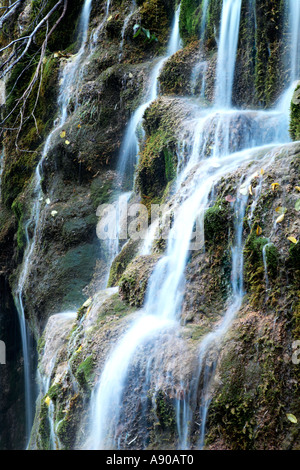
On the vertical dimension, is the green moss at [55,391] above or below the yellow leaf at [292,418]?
below

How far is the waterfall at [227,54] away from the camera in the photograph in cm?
574

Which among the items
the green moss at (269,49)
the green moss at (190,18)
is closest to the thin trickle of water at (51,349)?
the green moss at (269,49)

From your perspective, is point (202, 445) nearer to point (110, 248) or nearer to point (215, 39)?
point (110, 248)

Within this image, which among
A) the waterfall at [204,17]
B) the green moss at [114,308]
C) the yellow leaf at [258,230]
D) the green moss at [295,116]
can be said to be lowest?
the green moss at [114,308]

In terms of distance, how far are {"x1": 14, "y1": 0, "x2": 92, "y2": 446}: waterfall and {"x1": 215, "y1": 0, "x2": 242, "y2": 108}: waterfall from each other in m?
3.22

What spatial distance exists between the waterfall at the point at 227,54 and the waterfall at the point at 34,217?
3.22 m

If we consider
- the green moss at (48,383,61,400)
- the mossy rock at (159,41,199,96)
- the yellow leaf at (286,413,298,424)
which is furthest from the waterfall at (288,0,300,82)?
the green moss at (48,383,61,400)

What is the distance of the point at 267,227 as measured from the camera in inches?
124

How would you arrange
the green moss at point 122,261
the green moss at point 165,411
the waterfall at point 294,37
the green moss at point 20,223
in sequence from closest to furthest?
1. the green moss at point 165,411
2. the green moss at point 122,261
3. the waterfall at point 294,37
4. the green moss at point 20,223

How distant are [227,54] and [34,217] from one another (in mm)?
4243

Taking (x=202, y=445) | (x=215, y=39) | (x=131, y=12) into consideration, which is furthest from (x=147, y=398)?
(x=131, y=12)

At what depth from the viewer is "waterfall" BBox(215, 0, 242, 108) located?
5.74m

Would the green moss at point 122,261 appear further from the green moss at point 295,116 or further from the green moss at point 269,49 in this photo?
the green moss at point 269,49

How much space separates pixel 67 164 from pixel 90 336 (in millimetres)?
4179
